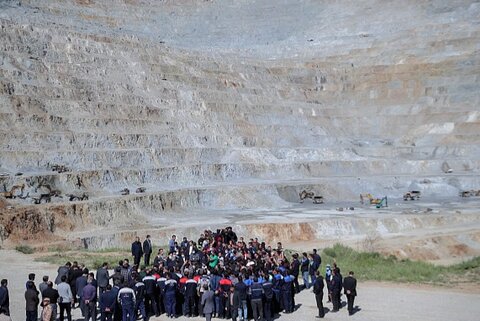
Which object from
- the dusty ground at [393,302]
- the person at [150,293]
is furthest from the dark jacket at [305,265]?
the person at [150,293]

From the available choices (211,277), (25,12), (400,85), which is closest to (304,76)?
(400,85)

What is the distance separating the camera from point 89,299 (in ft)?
56.7

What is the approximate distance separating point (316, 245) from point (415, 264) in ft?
30.4

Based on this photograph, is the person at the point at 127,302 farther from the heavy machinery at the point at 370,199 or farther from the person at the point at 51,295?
the heavy machinery at the point at 370,199

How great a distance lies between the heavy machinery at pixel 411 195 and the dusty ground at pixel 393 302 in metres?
31.4

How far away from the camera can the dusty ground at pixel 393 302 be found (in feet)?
63.1

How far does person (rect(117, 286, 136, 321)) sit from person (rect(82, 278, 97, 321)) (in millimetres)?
769

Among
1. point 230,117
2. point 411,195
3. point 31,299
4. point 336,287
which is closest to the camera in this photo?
point 31,299

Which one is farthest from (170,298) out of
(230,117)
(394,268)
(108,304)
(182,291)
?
(230,117)

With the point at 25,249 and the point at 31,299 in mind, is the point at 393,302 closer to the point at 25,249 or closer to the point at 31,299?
the point at 31,299

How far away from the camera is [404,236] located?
38.2 metres

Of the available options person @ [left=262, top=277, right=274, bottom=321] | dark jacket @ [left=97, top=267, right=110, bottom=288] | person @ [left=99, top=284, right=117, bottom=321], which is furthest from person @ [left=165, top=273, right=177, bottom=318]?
person @ [left=262, top=277, right=274, bottom=321]

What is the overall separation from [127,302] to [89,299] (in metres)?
1.11

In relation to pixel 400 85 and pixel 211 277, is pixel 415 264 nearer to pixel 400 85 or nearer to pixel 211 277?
pixel 211 277
